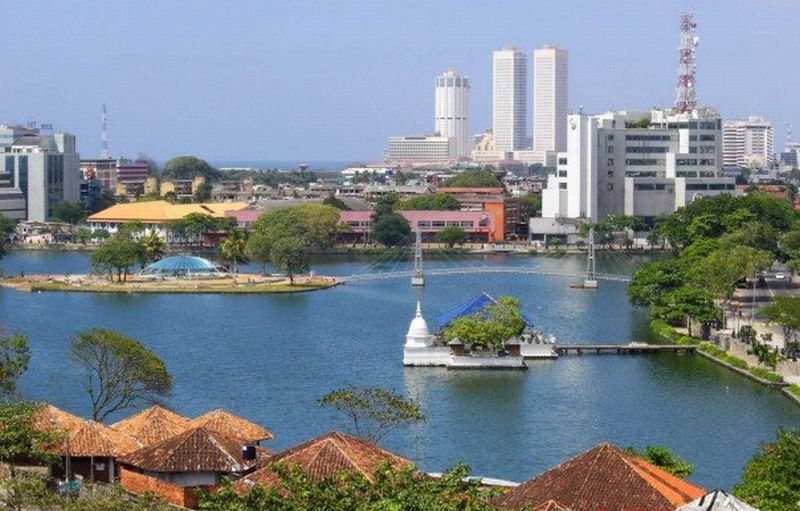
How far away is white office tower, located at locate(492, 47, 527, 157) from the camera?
133 meters

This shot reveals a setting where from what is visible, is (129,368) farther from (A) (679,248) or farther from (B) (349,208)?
(B) (349,208)

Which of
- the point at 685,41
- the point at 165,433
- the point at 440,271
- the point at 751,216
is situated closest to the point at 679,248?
the point at 751,216

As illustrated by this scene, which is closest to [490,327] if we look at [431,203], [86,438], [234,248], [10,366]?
[10,366]

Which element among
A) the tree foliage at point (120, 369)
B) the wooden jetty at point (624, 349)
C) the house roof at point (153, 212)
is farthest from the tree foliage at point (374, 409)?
the house roof at point (153, 212)

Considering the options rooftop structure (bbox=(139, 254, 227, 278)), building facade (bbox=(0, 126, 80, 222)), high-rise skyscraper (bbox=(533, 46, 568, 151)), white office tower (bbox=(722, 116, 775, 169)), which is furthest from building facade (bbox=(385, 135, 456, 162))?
rooftop structure (bbox=(139, 254, 227, 278))

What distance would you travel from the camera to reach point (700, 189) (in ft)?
162

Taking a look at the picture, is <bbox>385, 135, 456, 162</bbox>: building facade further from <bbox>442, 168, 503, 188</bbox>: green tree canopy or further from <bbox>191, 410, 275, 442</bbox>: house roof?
<bbox>191, 410, 275, 442</bbox>: house roof

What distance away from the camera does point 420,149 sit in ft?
395

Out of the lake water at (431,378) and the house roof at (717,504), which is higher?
the house roof at (717,504)

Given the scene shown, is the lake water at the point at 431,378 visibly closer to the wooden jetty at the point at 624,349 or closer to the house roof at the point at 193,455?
the wooden jetty at the point at 624,349

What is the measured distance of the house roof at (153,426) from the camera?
47.9ft

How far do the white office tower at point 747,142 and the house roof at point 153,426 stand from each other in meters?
87.7

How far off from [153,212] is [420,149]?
223 ft

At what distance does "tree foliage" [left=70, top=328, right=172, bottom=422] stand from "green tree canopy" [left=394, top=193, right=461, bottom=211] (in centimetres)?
3666
